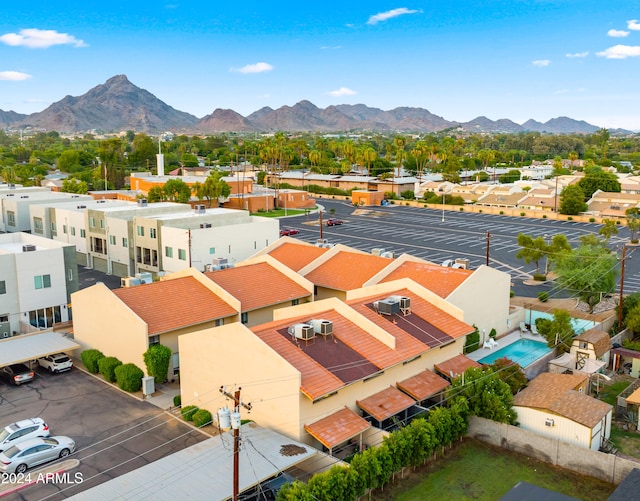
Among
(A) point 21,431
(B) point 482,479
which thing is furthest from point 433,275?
(A) point 21,431

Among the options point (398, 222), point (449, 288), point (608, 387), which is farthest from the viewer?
point (398, 222)

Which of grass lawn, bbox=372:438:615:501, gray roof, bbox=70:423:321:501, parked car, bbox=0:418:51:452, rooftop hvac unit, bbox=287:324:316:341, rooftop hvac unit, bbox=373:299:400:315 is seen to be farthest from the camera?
rooftop hvac unit, bbox=373:299:400:315

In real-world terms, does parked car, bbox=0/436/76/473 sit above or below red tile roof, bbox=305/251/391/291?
below

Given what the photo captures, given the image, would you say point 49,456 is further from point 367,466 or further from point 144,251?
point 144,251

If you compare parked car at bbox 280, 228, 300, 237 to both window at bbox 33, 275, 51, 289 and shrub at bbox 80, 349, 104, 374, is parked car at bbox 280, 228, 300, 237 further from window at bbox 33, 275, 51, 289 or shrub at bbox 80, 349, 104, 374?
shrub at bbox 80, 349, 104, 374

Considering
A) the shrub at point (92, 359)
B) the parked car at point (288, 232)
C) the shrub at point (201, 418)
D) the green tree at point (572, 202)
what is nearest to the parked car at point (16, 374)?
the shrub at point (92, 359)

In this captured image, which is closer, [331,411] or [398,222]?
[331,411]

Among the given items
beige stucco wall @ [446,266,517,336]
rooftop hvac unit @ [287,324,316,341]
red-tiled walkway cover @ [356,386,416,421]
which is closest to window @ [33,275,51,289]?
rooftop hvac unit @ [287,324,316,341]

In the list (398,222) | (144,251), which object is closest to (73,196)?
(144,251)
